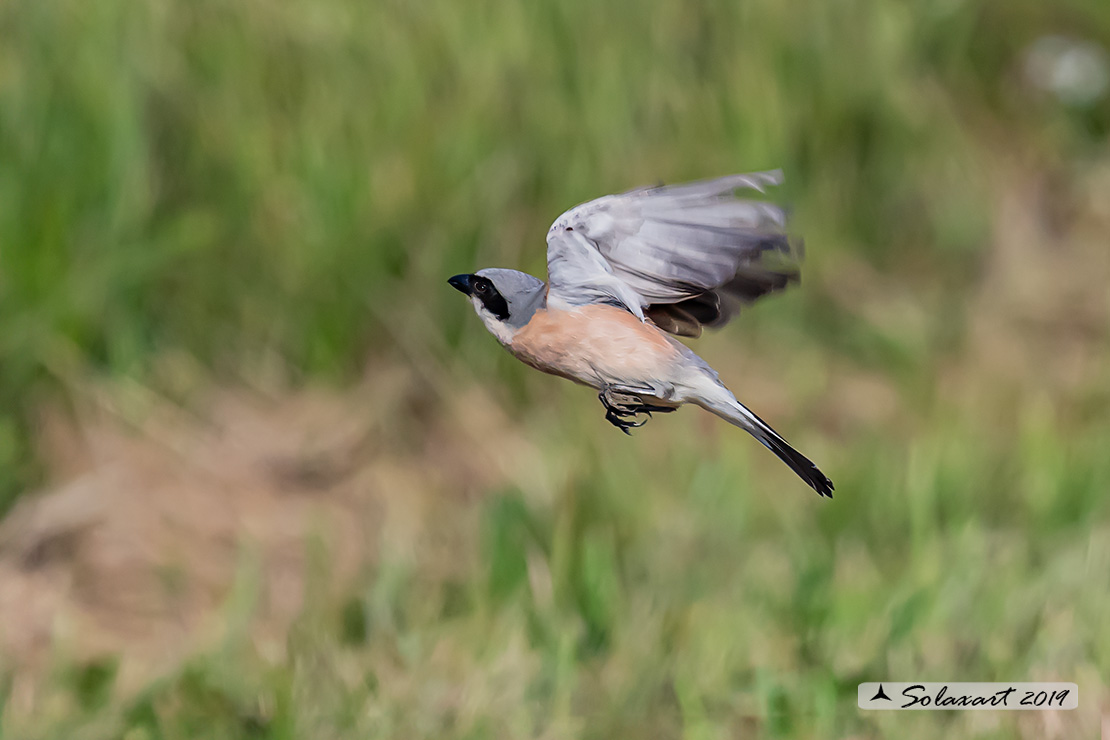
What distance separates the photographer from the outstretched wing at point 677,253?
0.54 meters

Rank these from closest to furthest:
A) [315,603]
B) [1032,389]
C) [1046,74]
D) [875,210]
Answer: [315,603]
[1032,389]
[875,210]
[1046,74]

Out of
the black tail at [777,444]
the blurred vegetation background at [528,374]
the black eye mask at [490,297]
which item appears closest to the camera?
the black tail at [777,444]

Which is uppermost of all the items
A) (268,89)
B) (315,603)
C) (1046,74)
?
(268,89)

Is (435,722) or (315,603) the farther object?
(315,603)

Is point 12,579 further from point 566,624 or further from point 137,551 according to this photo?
point 566,624

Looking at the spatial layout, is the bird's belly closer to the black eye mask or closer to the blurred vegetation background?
the black eye mask

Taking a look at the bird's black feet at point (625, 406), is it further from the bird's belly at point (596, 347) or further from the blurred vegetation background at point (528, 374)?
the blurred vegetation background at point (528, 374)

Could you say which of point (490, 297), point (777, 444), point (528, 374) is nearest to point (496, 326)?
point (490, 297)

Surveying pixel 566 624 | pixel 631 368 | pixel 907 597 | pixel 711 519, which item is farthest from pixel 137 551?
pixel 631 368

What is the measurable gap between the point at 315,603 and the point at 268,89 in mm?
1466

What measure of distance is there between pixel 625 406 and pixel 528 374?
9.27 ft

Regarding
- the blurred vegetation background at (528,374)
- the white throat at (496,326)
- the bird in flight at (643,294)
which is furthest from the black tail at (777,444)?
the blurred vegetation background at (528,374)

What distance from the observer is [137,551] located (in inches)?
126

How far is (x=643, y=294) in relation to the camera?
61 cm
